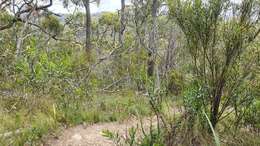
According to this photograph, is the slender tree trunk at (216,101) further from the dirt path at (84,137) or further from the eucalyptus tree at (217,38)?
the dirt path at (84,137)

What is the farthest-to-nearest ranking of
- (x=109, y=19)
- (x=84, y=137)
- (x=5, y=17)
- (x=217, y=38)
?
(x=109, y=19), (x=5, y=17), (x=84, y=137), (x=217, y=38)

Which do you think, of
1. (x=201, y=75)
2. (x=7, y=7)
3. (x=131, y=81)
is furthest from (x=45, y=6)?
(x=201, y=75)

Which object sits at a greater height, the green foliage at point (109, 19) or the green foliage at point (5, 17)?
the green foliage at point (5, 17)

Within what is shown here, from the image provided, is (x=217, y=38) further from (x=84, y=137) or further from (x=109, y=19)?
(x=109, y=19)

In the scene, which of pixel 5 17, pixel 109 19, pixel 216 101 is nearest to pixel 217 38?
pixel 216 101

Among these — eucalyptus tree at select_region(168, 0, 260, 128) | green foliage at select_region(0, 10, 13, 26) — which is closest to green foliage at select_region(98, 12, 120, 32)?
green foliage at select_region(0, 10, 13, 26)

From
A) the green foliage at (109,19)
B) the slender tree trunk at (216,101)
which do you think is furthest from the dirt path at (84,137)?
the green foliage at (109,19)

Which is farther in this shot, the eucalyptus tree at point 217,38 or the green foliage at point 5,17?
the green foliage at point 5,17

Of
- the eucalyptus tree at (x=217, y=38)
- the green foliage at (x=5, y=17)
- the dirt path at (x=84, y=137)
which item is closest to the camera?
the eucalyptus tree at (x=217, y=38)

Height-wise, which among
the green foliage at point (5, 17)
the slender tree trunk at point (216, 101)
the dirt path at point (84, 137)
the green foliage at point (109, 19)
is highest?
the green foliage at point (5, 17)

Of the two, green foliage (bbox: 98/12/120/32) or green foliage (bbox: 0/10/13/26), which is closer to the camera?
green foliage (bbox: 0/10/13/26)

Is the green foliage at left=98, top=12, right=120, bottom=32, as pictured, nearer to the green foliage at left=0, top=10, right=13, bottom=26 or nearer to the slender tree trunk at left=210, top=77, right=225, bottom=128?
the green foliage at left=0, top=10, right=13, bottom=26

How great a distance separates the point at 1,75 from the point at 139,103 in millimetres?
2869

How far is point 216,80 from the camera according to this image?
5336mm
